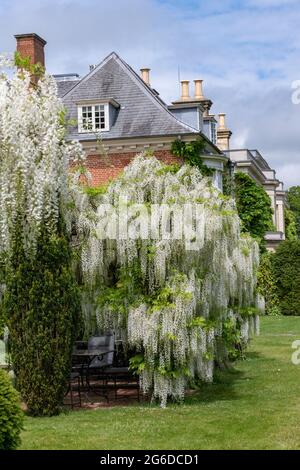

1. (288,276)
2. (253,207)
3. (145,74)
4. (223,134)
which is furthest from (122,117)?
(223,134)

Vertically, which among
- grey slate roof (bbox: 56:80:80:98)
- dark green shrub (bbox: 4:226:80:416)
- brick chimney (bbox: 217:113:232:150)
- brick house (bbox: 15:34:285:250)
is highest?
brick chimney (bbox: 217:113:232:150)

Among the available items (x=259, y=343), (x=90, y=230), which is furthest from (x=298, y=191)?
(x=90, y=230)

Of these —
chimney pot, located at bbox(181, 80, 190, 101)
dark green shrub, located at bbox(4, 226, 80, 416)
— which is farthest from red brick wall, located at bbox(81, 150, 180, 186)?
dark green shrub, located at bbox(4, 226, 80, 416)

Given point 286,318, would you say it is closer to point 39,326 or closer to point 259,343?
point 259,343

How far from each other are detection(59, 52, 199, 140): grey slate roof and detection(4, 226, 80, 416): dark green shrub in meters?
15.3

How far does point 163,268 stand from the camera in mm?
11891

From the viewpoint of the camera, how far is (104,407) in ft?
39.6

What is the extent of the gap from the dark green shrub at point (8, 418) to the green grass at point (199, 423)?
1.32 m

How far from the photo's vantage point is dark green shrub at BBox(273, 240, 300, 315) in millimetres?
32500

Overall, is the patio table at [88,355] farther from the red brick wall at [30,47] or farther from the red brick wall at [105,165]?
the red brick wall at [30,47]

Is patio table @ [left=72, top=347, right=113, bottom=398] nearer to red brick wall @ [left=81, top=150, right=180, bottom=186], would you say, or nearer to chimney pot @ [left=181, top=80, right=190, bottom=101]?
red brick wall @ [left=81, top=150, right=180, bottom=186]

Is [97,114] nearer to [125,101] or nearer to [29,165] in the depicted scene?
[125,101]

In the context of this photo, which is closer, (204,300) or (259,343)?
(204,300)

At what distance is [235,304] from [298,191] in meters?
87.3
